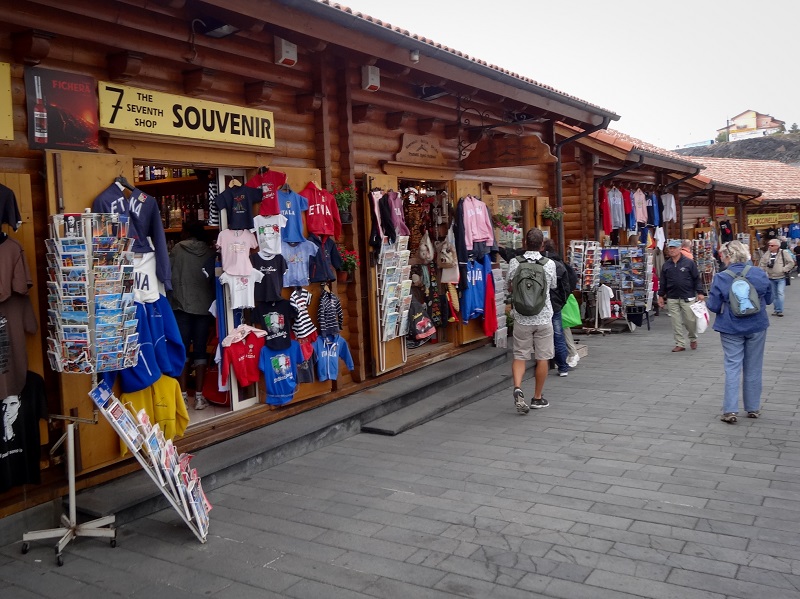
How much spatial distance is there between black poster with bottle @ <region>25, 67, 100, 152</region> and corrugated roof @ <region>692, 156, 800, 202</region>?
80.4 feet

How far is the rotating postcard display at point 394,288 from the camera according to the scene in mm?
8250

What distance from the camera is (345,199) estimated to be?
7621 mm

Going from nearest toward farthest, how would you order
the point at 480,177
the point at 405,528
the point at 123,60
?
the point at 405,528, the point at 123,60, the point at 480,177

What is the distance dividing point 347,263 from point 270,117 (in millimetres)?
1719

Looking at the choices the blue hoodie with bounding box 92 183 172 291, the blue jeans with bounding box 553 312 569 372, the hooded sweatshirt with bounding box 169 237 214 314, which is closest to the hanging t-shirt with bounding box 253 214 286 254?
the hooded sweatshirt with bounding box 169 237 214 314

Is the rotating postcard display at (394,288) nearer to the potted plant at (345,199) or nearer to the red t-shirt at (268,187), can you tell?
the potted plant at (345,199)

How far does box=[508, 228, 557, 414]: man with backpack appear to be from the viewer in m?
7.32

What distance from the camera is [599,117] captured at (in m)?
11.6

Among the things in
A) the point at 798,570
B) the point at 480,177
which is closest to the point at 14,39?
the point at 798,570

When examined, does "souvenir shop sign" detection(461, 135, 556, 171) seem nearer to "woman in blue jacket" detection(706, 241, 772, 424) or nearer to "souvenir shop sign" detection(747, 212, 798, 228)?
"woman in blue jacket" detection(706, 241, 772, 424)

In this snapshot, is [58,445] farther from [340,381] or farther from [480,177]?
[480,177]

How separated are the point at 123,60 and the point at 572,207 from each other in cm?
1134

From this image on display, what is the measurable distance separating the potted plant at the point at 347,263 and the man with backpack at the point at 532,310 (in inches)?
66.8

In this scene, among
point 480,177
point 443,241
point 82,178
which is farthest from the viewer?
point 480,177
